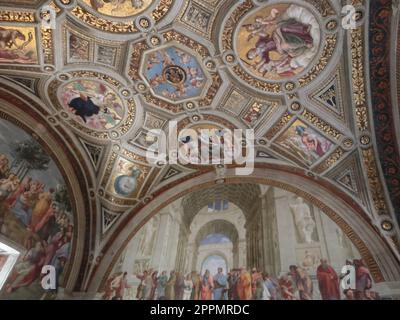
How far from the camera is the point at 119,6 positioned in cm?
788

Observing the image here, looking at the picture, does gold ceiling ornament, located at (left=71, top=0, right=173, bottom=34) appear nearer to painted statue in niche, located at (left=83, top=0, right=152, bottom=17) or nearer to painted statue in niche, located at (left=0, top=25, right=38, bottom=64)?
painted statue in niche, located at (left=83, top=0, right=152, bottom=17)

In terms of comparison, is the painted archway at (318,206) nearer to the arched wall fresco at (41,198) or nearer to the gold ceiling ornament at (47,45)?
the arched wall fresco at (41,198)

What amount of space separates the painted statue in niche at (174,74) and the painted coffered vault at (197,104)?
0.11 ft

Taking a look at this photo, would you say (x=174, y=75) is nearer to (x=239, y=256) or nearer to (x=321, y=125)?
(x=321, y=125)

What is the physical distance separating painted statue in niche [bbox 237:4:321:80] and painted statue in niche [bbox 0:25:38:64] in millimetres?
5804

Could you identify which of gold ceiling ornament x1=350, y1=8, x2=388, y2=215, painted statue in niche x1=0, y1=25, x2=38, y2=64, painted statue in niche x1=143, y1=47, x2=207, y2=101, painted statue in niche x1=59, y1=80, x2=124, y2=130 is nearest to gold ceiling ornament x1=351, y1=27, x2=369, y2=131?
gold ceiling ornament x1=350, y1=8, x2=388, y2=215

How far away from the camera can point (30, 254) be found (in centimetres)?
1020

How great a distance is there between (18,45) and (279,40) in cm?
728

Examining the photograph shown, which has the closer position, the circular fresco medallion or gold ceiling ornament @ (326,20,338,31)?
gold ceiling ornament @ (326,20,338,31)

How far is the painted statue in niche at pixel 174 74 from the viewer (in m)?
9.15

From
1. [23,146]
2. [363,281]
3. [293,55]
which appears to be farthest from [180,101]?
[363,281]

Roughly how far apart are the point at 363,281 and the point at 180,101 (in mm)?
7876

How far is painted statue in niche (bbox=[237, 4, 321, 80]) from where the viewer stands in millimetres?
7918

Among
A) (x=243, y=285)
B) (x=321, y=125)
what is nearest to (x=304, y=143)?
(x=321, y=125)
